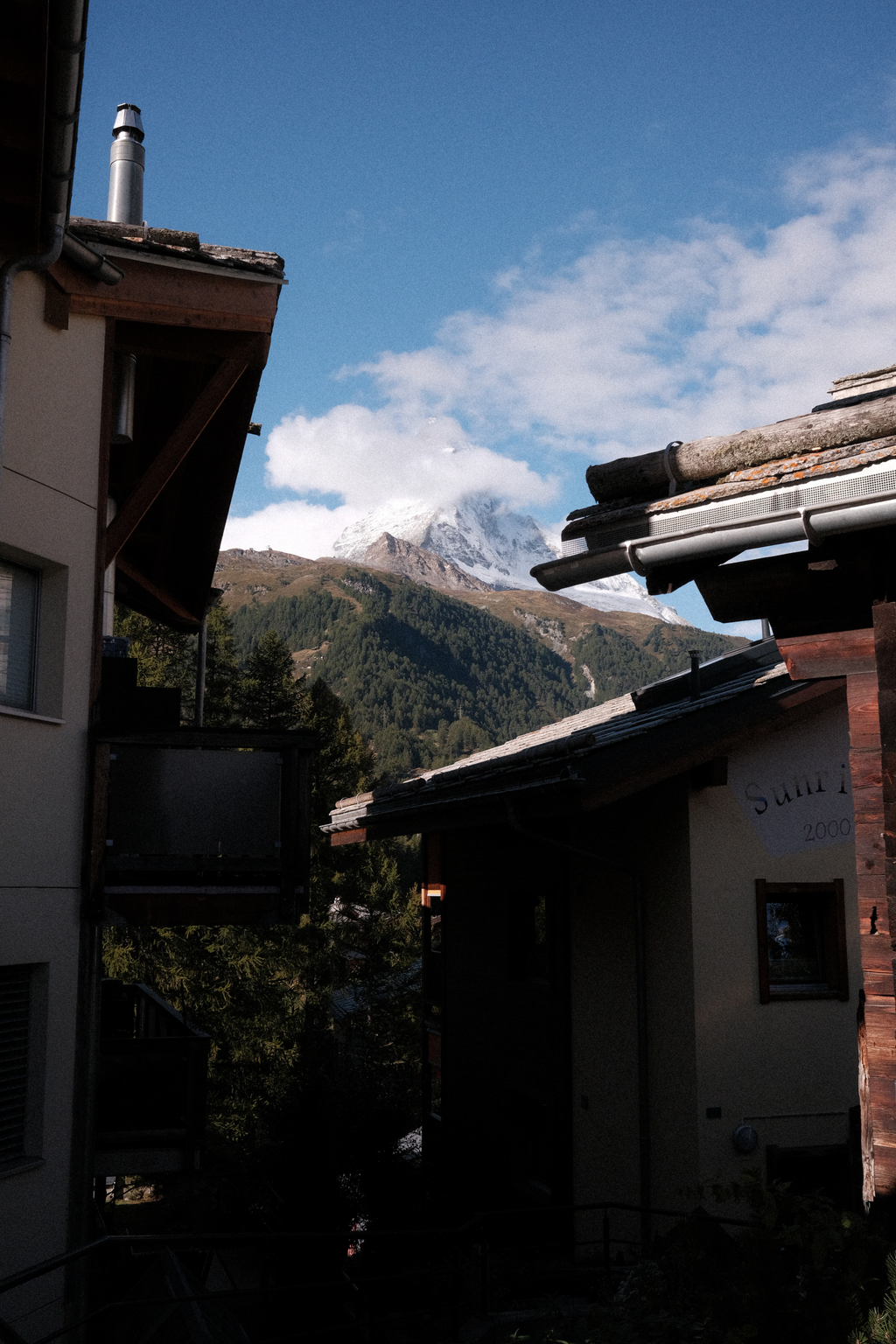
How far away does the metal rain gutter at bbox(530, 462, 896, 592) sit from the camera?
13.8 feet

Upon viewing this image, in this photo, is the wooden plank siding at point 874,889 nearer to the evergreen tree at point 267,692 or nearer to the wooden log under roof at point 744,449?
the wooden log under roof at point 744,449

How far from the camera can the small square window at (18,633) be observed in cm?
766

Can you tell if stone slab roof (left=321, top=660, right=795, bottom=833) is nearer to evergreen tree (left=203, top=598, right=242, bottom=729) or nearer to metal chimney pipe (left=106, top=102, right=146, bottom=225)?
metal chimney pipe (left=106, top=102, right=146, bottom=225)

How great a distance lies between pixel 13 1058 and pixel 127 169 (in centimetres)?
918

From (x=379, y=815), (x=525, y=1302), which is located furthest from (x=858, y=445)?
(x=379, y=815)

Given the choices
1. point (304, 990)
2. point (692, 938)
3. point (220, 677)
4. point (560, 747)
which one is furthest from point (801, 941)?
point (220, 677)

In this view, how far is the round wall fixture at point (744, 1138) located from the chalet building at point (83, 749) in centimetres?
539

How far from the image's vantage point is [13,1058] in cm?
736

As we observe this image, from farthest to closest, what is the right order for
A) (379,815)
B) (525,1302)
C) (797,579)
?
(379,815), (525,1302), (797,579)

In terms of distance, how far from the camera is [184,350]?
9031 millimetres

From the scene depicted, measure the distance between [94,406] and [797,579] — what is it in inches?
220

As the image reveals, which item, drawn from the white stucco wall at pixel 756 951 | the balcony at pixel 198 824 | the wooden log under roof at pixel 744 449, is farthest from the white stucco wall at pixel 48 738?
the white stucco wall at pixel 756 951

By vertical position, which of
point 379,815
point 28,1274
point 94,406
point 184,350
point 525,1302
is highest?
point 184,350

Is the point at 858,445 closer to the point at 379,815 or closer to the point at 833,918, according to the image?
the point at 833,918
